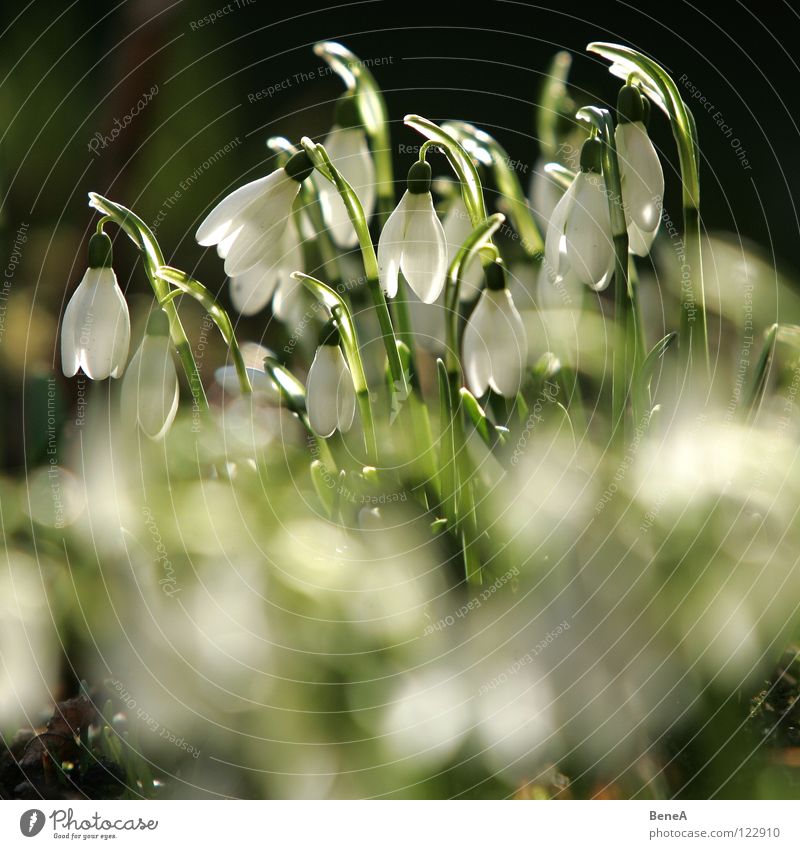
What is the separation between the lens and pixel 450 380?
495mm

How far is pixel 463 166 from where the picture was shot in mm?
492

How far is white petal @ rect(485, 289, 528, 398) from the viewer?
461 millimetres

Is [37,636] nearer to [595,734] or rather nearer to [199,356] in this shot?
[199,356]

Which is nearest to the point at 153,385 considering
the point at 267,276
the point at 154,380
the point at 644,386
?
the point at 154,380

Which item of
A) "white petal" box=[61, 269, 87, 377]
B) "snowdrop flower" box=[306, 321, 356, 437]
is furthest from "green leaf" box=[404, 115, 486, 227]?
"white petal" box=[61, 269, 87, 377]

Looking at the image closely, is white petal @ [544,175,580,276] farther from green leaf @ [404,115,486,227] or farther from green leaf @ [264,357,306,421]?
green leaf @ [264,357,306,421]

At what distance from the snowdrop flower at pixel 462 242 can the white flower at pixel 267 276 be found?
10 centimetres

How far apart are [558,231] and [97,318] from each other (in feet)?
0.96

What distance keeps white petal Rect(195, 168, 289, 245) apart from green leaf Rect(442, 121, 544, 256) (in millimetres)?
138

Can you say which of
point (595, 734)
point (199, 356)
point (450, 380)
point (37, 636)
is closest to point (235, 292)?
point (199, 356)

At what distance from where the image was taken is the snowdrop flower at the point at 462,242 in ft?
1.71

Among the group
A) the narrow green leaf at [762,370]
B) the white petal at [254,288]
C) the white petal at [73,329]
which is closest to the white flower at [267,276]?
the white petal at [254,288]

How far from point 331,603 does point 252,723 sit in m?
0.10

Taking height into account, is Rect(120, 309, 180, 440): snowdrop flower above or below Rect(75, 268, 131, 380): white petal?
below
